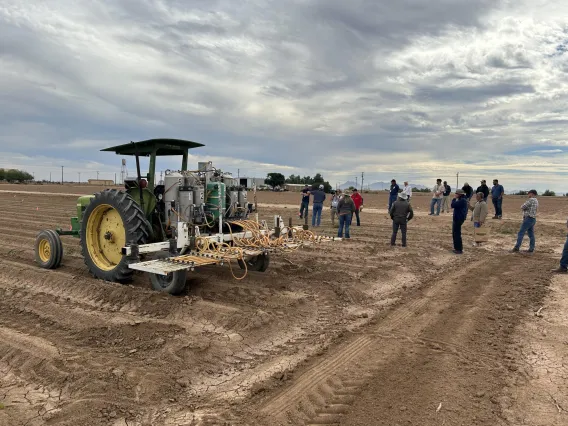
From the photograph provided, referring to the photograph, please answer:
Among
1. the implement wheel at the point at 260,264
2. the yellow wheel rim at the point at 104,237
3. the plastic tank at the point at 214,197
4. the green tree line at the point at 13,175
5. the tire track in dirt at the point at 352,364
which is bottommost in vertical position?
the tire track in dirt at the point at 352,364

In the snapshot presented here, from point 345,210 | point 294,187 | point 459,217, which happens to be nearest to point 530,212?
point 459,217

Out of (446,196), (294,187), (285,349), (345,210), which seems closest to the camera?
(285,349)

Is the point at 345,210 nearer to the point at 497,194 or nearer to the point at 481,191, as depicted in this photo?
the point at 481,191

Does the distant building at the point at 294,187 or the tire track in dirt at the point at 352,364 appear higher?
the distant building at the point at 294,187

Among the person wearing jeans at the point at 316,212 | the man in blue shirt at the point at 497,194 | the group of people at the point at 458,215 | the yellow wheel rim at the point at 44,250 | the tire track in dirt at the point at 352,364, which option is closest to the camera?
the tire track in dirt at the point at 352,364

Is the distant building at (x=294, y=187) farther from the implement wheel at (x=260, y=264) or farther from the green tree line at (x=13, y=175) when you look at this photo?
the green tree line at (x=13, y=175)

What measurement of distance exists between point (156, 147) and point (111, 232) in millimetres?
1589

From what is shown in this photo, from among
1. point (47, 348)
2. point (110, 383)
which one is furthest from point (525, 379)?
point (47, 348)

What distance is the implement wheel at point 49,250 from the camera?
7719 millimetres

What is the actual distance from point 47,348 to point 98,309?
1.27m

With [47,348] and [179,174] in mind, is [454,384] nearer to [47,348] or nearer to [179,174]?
[47,348]

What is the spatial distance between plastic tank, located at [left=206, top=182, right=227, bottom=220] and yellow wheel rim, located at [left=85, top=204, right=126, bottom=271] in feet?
4.83

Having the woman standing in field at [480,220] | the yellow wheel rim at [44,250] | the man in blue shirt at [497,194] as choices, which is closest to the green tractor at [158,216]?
the yellow wheel rim at [44,250]

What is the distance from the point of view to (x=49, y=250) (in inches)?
316
